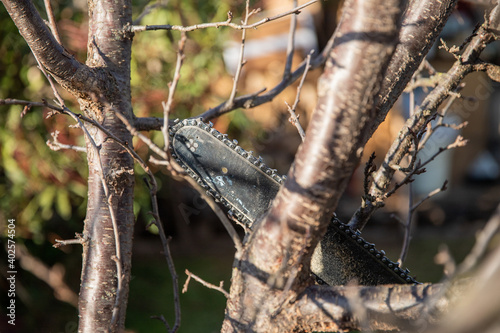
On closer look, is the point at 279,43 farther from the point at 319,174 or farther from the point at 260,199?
the point at 319,174

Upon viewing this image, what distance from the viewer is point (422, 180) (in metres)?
6.70

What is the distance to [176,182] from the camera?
4.54 m

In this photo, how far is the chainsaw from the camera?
1.34m

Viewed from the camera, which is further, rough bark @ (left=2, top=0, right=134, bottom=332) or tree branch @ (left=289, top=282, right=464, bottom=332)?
rough bark @ (left=2, top=0, right=134, bottom=332)

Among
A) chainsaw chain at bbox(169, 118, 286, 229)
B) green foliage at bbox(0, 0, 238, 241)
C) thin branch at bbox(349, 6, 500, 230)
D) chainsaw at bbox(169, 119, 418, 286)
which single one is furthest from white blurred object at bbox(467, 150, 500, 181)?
chainsaw chain at bbox(169, 118, 286, 229)

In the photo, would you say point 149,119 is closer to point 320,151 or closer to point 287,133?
point 320,151

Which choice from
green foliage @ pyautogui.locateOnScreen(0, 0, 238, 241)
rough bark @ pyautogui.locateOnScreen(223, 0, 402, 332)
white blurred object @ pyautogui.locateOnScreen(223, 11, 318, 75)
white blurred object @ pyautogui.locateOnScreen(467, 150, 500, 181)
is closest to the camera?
rough bark @ pyautogui.locateOnScreen(223, 0, 402, 332)

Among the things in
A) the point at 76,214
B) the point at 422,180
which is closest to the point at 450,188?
the point at 422,180

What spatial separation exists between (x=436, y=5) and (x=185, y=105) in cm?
263

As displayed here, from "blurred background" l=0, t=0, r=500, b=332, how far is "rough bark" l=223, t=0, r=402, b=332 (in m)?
0.59

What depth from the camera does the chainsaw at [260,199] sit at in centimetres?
134

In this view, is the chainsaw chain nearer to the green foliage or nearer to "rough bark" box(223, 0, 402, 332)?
"rough bark" box(223, 0, 402, 332)

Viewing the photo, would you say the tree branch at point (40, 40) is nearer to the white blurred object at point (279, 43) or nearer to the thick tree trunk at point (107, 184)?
the thick tree trunk at point (107, 184)

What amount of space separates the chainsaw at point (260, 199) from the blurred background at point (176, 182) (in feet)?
1.59
